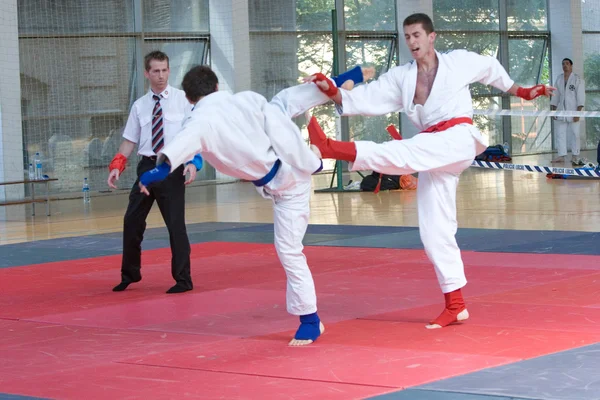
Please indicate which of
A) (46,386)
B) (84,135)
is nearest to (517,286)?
(46,386)

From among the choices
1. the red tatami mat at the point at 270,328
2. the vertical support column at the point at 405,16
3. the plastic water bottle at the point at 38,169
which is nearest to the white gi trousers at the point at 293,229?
the red tatami mat at the point at 270,328

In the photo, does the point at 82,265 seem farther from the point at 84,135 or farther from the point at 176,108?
the point at 84,135

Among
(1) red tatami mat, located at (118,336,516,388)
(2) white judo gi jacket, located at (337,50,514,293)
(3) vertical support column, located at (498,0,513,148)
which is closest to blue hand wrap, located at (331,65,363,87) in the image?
(2) white judo gi jacket, located at (337,50,514,293)

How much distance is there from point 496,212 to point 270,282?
522 cm

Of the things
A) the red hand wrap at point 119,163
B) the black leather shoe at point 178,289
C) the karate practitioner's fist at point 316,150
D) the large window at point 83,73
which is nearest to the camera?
the karate practitioner's fist at point 316,150

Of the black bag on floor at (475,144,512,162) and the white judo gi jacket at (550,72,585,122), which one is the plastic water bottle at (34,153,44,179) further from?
the white judo gi jacket at (550,72,585,122)

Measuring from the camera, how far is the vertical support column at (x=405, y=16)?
2188 cm

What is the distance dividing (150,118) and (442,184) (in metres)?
2.61

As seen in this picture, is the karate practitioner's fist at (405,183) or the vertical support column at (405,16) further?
the vertical support column at (405,16)

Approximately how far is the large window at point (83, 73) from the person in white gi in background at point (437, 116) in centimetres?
1302

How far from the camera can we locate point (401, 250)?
8453 mm

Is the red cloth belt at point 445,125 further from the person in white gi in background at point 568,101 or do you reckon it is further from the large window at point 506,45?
the large window at point 506,45

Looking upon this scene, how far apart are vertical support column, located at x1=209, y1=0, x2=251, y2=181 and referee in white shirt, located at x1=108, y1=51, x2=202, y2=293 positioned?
40.6 feet

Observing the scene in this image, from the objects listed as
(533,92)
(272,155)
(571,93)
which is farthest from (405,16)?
(272,155)
